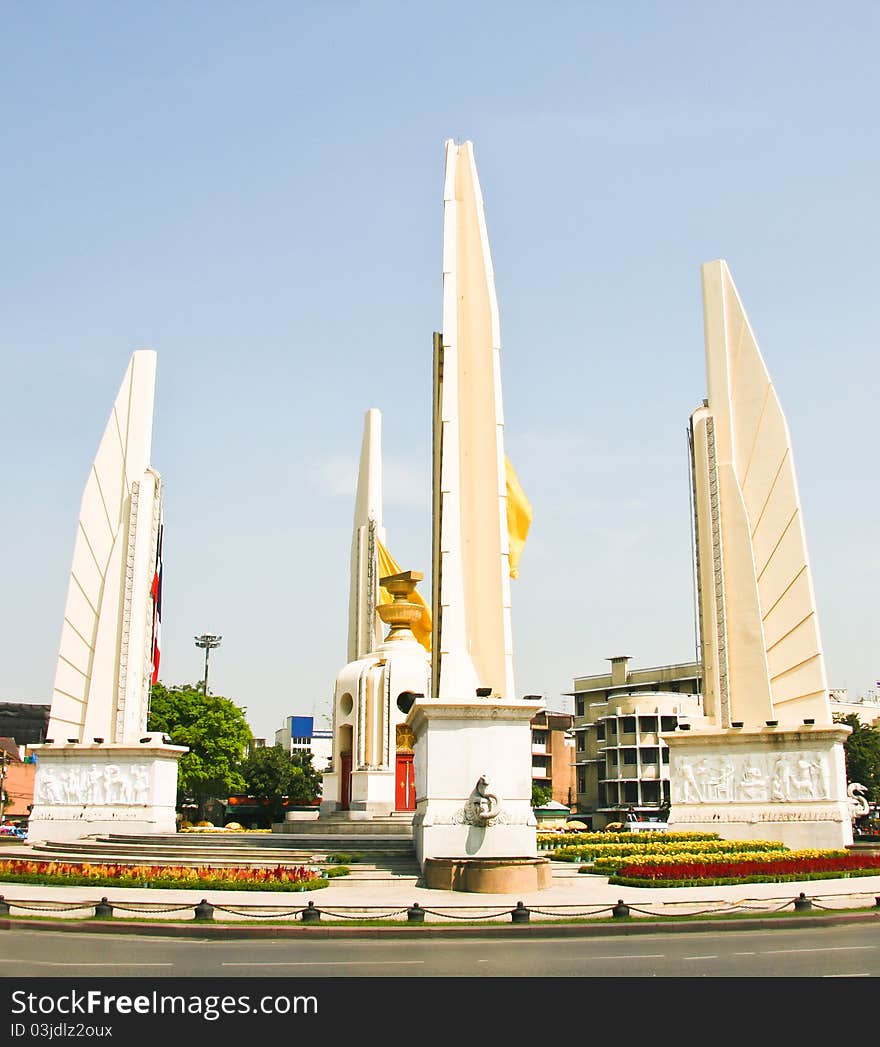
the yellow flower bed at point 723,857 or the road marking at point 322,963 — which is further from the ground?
the yellow flower bed at point 723,857

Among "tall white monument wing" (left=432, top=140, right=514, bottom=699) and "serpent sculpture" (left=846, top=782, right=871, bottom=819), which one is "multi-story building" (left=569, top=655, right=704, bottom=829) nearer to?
"serpent sculpture" (left=846, top=782, right=871, bottom=819)

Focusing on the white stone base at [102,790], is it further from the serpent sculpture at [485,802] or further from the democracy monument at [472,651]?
the serpent sculpture at [485,802]

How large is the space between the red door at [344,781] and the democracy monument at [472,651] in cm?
8

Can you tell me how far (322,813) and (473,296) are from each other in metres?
18.5

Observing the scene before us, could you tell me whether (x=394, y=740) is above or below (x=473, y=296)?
below

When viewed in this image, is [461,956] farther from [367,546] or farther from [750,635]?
[367,546]

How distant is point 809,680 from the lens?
2591 cm

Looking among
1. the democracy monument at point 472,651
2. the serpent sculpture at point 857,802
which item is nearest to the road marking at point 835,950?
the democracy monument at point 472,651

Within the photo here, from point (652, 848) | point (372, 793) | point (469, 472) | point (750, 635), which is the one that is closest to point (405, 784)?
point (372, 793)

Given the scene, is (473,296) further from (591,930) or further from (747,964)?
(747,964)

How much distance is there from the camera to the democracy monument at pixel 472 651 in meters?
18.3

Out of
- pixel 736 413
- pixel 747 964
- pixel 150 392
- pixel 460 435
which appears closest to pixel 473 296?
pixel 460 435

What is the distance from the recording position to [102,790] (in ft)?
89.2

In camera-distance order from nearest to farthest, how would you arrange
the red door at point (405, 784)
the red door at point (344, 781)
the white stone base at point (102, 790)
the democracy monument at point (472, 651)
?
1. the democracy monument at point (472, 651)
2. the white stone base at point (102, 790)
3. the red door at point (405, 784)
4. the red door at point (344, 781)
